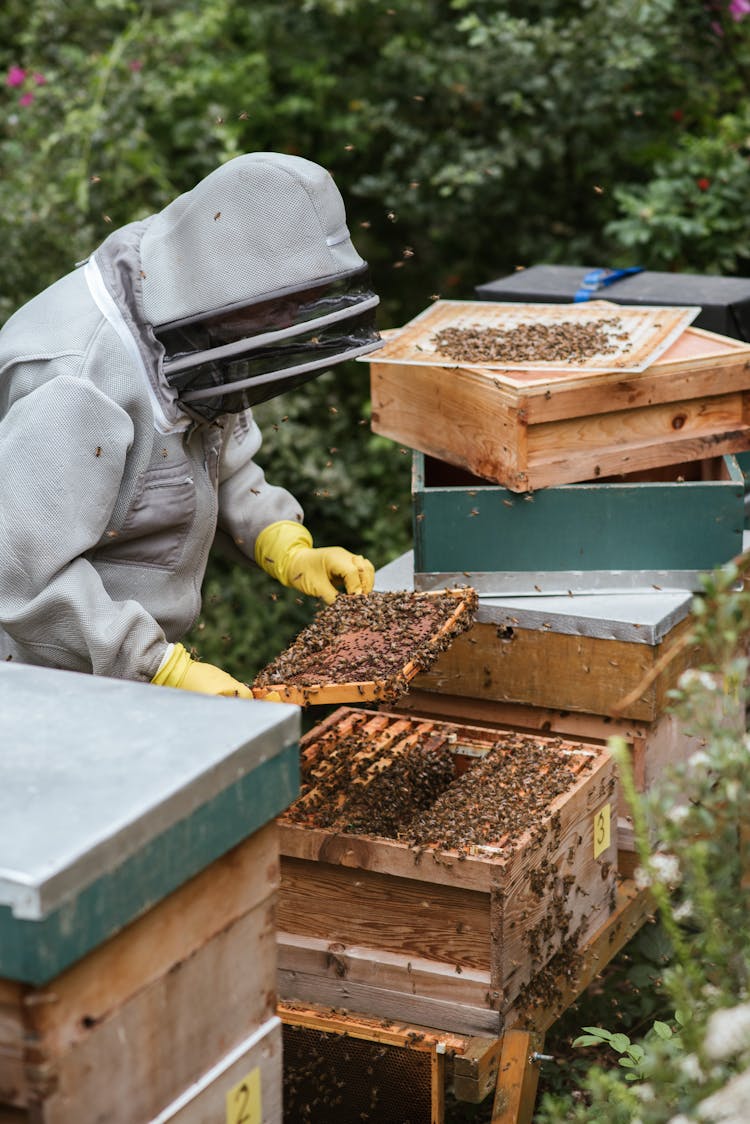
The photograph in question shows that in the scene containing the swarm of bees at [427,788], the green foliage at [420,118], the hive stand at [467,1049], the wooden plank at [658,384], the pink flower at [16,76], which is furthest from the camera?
the pink flower at [16,76]

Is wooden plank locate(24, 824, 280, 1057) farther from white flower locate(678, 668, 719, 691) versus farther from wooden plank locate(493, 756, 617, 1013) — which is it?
wooden plank locate(493, 756, 617, 1013)

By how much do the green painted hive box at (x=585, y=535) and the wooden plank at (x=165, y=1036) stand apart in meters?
1.88

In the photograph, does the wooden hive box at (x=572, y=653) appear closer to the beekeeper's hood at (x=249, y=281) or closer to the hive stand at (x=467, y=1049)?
the hive stand at (x=467, y=1049)

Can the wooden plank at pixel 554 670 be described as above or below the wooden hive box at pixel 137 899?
below

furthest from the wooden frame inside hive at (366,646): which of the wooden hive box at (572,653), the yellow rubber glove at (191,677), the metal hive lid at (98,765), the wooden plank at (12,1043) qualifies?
the wooden plank at (12,1043)

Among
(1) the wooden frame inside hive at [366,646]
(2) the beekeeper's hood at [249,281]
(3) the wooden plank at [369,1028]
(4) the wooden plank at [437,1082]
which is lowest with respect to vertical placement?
(4) the wooden plank at [437,1082]

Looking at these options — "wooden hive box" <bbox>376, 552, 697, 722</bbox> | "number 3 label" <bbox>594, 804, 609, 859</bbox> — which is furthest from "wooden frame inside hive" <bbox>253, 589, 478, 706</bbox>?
"number 3 label" <bbox>594, 804, 609, 859</bbox>

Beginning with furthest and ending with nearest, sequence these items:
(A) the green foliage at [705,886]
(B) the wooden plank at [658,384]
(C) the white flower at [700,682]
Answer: (B) the wooden plank at [658,384], (C) the white flower at [700,682], (A) the green foliage at [705,886]

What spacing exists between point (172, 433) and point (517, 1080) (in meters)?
1.56

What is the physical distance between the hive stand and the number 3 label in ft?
1.18

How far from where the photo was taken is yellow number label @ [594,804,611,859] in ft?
10.9

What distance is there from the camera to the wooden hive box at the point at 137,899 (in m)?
1.54

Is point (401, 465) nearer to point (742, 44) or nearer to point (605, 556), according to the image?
point (742, 44)

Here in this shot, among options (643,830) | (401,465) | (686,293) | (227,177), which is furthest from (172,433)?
(401,465)
